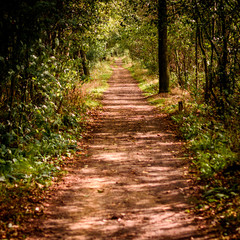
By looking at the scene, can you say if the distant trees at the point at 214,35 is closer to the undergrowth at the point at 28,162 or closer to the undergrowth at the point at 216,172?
the undergrowth at the point at 216,172

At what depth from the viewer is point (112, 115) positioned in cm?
1354

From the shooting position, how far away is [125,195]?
18.4 ft

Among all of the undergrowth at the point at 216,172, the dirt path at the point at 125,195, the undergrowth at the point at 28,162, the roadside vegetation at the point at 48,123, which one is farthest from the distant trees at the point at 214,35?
the undergrowth at the point at 28,162

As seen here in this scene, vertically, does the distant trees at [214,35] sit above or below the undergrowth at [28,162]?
above

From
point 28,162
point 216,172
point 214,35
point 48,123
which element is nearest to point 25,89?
point 48,123

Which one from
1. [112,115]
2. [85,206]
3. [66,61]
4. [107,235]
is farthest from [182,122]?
[107,235]

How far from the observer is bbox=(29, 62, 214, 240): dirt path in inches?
173

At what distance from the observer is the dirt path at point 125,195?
4.39 meters

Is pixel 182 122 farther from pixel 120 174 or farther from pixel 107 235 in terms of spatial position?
pixel 107 235

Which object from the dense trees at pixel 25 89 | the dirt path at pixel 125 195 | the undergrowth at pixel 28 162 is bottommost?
the dirt path at pixel 125 195

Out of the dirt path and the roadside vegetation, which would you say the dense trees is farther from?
the dirt path

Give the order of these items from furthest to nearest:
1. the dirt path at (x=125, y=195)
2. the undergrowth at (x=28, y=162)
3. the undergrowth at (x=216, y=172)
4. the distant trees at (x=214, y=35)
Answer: the distant trees at (x=214, y=35), the undergrowth at (x=28, y=162), the undergrowth at (x=216, y=172), the dirt path at (x=125, y=195)

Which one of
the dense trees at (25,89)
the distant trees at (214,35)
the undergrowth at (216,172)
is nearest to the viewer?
the undergrowth at (216,172)

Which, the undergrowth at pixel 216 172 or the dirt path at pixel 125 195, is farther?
the undergrowth at pixel 216 172
